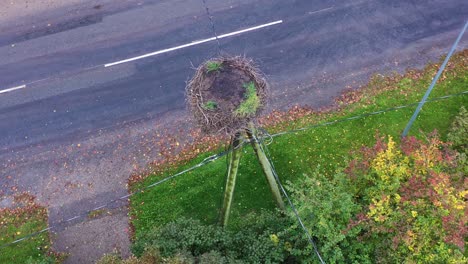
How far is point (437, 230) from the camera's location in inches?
299

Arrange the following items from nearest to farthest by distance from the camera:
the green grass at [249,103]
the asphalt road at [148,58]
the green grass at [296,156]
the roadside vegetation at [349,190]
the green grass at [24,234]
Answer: the green grass at [249,103], the roadside vegetation at [349,190], the green grass at [24,234], the green grass at [296,156], the asphalt road at [148,58]

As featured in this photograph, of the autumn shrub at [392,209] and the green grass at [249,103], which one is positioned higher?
the green grass at [249,103]

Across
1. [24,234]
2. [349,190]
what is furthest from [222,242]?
[24,234]

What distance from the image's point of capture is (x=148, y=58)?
522 inches

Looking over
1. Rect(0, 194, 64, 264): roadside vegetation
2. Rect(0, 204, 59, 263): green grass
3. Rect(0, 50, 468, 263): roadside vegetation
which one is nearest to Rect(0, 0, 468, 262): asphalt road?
Rect(0, 194, 64, 264): roadside vegetation

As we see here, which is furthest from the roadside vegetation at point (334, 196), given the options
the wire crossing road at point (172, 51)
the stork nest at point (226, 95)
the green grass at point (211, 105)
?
the green grass at point (211, 105)

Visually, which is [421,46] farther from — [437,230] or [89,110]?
[89,110]

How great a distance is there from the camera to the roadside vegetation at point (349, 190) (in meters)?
7.75

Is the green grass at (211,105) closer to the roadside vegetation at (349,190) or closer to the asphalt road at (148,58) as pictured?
the roadside vegetation at (349,190)

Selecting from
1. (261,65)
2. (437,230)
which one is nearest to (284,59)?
(261,65)

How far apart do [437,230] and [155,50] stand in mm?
9713

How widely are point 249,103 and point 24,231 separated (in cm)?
781

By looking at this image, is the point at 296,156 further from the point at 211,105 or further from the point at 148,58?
the point at 148,58

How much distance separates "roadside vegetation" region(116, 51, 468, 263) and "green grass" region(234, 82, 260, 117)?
2.37 m
